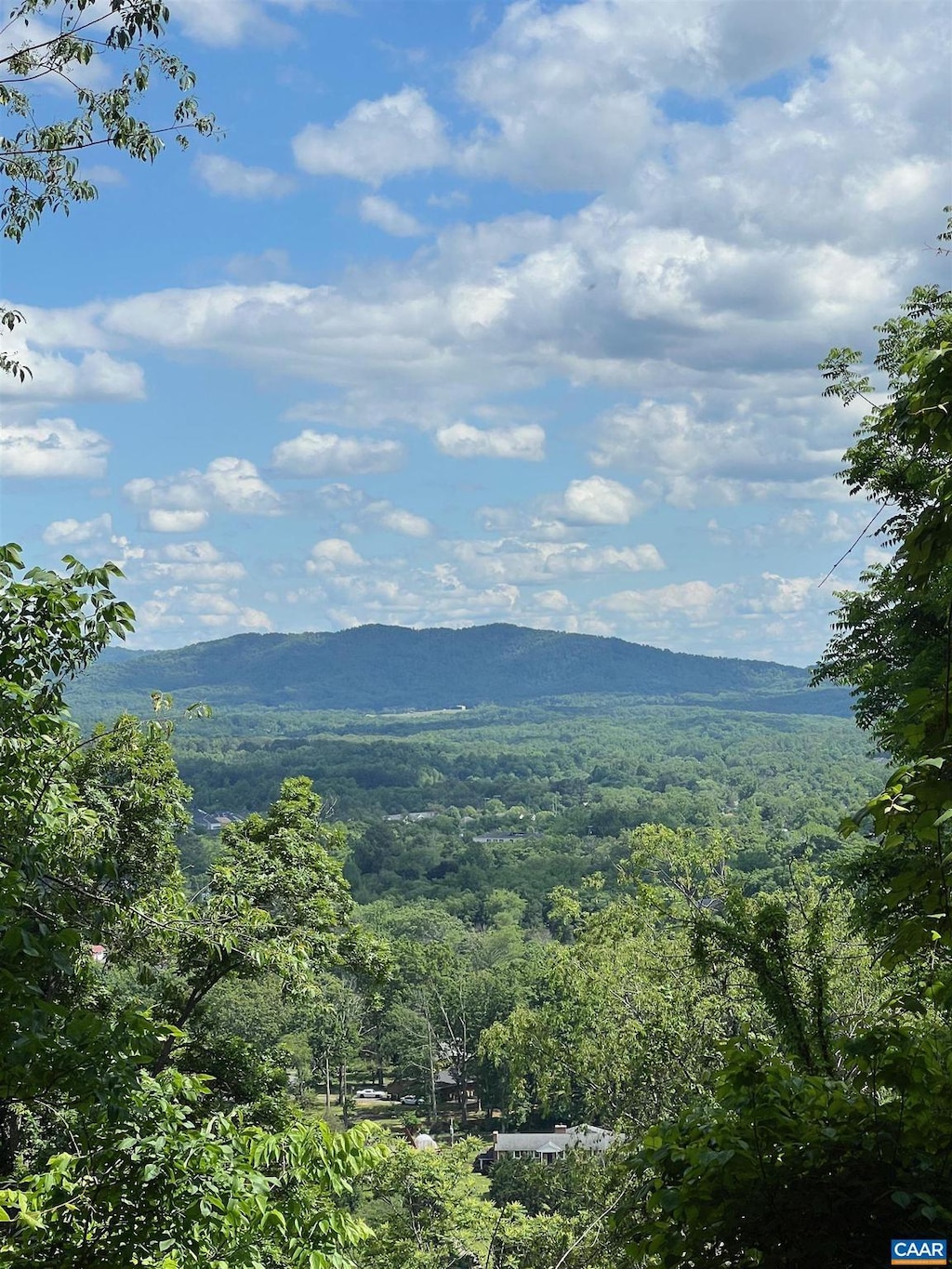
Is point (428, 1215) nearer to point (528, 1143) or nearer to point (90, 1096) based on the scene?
point (90, 1096)

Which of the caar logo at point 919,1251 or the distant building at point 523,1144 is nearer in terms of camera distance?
the caar logo at point 919,1251

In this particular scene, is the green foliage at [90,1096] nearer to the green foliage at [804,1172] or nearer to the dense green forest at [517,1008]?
the dense green forest at [517,1008]

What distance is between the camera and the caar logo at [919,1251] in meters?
2.73

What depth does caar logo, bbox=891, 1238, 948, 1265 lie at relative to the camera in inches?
107

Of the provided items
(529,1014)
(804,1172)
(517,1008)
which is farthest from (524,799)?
(804,1172)

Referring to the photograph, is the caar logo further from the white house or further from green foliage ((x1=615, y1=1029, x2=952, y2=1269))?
the white house

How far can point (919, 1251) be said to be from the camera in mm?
2781

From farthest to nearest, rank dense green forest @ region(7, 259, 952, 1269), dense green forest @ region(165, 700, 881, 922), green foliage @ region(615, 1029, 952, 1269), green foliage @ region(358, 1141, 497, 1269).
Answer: dense green forest @ region(165, 700, 881, 922) < green foliage @ region(358, 1141, 497, 1269) < dense green forest @ region(7, 259, 952, 1269) < green foliage @ region(615, 1029, 952, 1269)

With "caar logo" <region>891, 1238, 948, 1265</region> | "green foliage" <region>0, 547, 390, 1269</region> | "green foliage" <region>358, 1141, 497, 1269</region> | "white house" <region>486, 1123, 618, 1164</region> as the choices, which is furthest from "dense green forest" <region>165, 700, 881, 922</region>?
"caar logo" <region>891, 1238, 948, 1265</region>

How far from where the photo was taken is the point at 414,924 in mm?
66812

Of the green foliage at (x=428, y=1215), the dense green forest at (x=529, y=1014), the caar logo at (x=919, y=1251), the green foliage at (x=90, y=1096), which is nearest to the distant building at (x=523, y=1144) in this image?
the dense green forest at (x=529, y=1014)

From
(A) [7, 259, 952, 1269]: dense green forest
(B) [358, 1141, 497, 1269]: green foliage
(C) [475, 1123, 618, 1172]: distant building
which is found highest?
(A) [7, 259, 952, 1269]: dense green forest

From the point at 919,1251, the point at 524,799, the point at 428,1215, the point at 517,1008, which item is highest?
the point at 919,1251

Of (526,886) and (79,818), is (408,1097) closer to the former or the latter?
(526,886)
